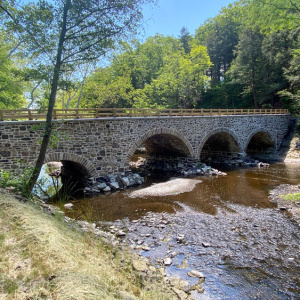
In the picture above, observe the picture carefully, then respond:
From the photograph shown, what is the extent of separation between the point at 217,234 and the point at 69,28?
28.7 ft

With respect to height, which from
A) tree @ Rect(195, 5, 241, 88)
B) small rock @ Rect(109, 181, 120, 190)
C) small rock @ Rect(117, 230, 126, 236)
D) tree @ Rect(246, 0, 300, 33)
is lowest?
small rock @ Rect(117, 230, 126, 236)

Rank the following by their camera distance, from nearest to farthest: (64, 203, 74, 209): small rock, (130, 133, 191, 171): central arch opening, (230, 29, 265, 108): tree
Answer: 1. (64, 203, 74, 209): small rock
2. (130, 133, 191, 171): central arch opening
3. (230, 29, 265, 108): tree

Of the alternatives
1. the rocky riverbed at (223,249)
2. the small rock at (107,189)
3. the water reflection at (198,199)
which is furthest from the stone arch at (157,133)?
the rocky riverbed at (223,249)

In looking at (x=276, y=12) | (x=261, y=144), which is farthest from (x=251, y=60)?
(x=276, y=12)

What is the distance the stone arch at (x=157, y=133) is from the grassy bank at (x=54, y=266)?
1016 cm

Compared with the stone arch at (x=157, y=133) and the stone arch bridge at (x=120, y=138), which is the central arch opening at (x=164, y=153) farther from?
the stone arch at (x=157, y=133)

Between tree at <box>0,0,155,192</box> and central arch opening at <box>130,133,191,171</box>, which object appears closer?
tree at <box>0,0,155,192</box>

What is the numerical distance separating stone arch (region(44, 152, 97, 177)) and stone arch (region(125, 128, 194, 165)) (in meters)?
2.53

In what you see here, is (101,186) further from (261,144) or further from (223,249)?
(261,144)

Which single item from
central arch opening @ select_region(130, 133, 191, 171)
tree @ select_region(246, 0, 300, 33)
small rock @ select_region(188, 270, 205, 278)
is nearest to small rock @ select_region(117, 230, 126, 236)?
small rock @ select_region(188, 270, 205, 278)

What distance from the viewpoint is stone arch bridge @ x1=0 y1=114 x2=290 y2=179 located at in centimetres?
1175

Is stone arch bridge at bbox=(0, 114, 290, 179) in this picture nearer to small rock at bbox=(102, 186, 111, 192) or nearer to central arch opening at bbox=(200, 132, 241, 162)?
central arch opening at bbox=(200, 132, 241, 162)

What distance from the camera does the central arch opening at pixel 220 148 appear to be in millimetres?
23969

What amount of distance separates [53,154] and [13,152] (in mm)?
1909
